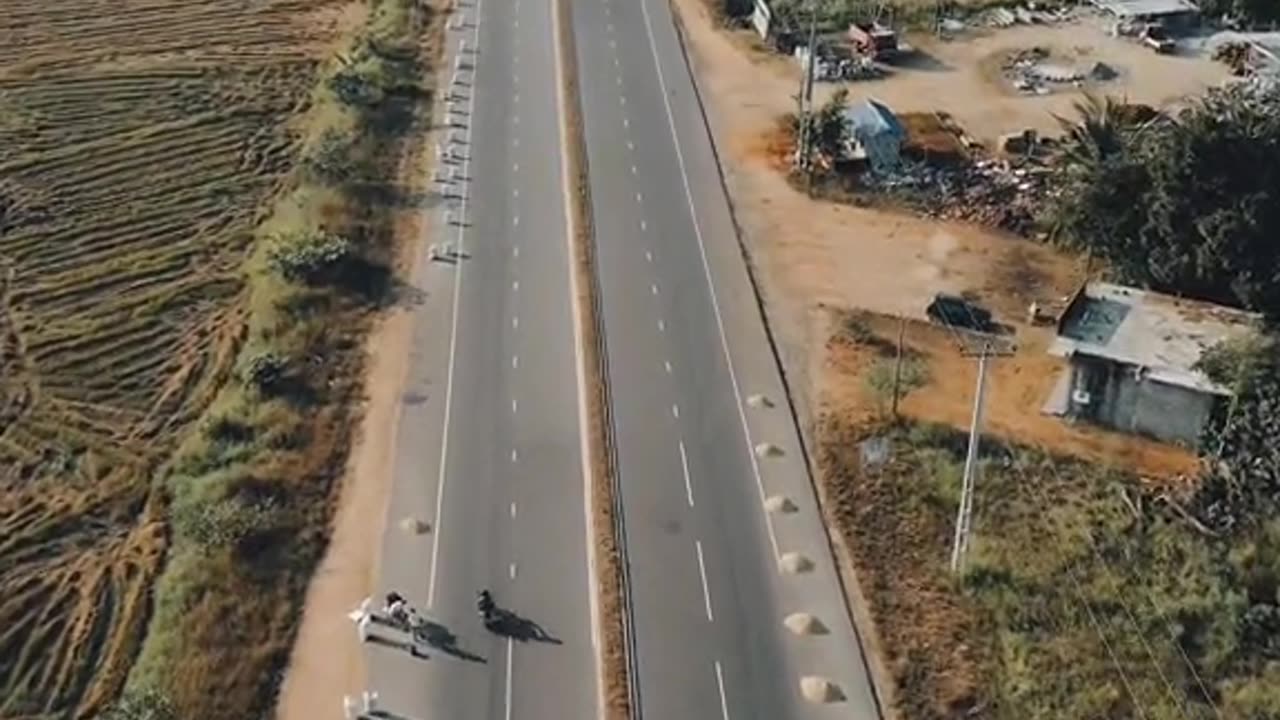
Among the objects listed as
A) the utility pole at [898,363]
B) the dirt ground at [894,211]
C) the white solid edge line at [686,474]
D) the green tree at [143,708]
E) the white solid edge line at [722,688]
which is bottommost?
the white solid edge line at [722,688]

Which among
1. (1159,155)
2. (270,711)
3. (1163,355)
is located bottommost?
(270,711)

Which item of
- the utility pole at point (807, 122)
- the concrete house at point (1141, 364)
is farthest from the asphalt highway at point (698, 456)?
the concrete house at point (1141, 364)

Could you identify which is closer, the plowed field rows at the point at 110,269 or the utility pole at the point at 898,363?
the plowed field rows at the point at 110,269

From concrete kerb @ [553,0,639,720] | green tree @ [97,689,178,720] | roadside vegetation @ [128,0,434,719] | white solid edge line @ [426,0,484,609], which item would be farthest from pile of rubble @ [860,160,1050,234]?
green tree @ [97,689,178,720]

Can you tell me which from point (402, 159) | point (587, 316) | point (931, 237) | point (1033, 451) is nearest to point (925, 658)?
point (1033, 451)

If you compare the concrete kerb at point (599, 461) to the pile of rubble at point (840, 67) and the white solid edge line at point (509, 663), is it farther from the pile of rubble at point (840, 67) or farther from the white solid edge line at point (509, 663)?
the pile of rubble at point (840, 67)

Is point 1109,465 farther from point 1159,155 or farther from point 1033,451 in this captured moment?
point 1159,155

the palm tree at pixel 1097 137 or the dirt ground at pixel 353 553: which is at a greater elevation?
the palm tree at pixel 1097 137
